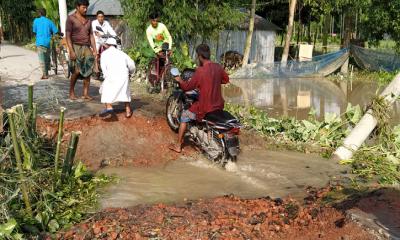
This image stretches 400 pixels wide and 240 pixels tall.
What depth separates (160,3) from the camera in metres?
14.7

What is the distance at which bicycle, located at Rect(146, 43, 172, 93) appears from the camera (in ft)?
33.5

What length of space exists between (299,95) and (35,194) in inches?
538

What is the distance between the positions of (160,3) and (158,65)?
5050 mm

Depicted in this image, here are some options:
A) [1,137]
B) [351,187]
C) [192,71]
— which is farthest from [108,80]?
[351,187]

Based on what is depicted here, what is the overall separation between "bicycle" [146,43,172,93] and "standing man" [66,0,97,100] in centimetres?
212

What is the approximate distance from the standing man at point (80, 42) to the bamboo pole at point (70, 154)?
3.31 metres

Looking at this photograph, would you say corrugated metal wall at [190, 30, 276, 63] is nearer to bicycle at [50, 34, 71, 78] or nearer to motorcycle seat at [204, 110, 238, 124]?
bicycle at [50, 34, 71, 78]

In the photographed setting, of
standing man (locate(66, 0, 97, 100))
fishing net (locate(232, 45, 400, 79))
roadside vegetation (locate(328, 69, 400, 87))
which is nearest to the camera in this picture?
standing man (locate(66, 0, 97, 100))

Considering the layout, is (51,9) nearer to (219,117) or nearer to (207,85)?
(207,85)

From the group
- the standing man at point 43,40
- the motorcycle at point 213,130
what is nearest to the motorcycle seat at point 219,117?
the motorcycle at point 213,130

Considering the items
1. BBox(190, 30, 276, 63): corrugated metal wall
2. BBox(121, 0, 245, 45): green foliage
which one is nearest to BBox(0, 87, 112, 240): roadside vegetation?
BBox(121, 0, 245, 45): green foliage

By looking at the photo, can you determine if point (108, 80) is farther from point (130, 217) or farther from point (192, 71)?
point (130, 217)

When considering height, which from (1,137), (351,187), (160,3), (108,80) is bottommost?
(351,187)

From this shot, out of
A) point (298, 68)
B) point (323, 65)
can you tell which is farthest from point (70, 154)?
point (323, 65)
